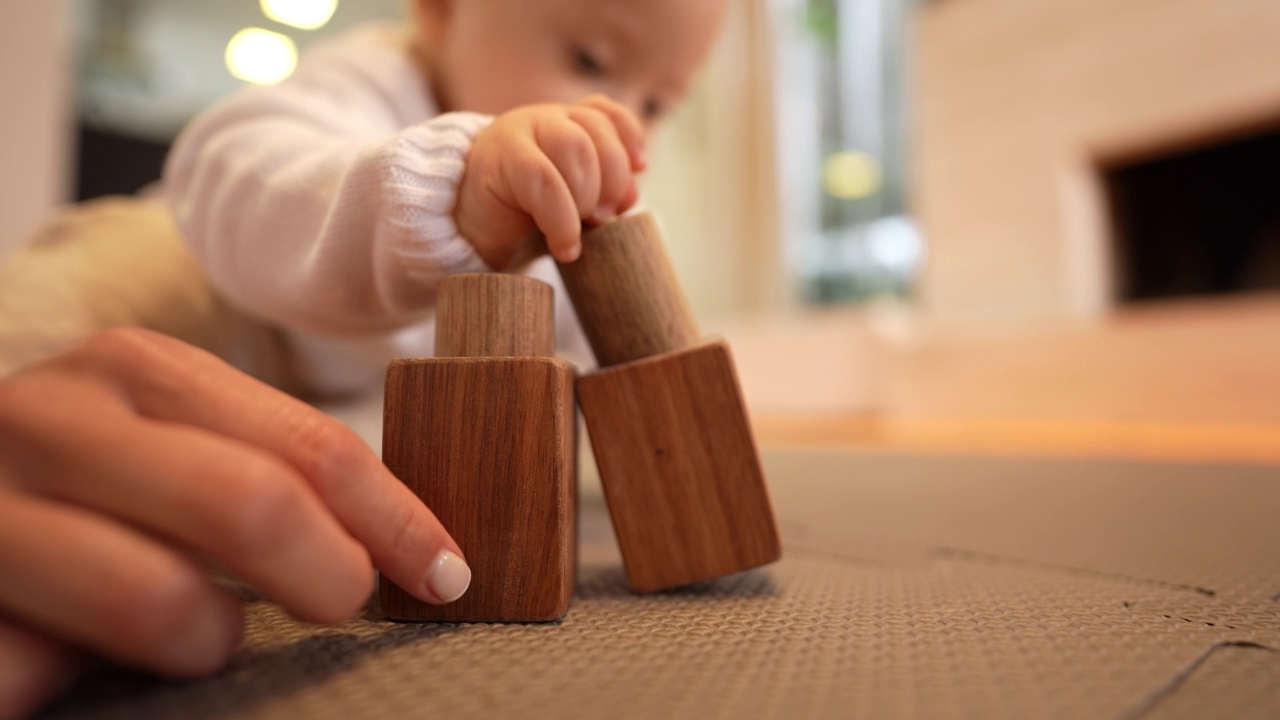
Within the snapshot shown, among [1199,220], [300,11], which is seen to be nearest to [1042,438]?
[1199,220]

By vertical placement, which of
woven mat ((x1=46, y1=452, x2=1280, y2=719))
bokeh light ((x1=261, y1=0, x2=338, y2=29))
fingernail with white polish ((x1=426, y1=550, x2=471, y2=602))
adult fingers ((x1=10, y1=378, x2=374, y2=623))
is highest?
bokeh light ((x1=261, y1=0, x2=338, y2=29))

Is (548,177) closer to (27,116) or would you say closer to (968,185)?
(27,116)

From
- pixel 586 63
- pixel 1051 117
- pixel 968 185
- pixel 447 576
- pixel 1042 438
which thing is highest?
pixel 1051 117

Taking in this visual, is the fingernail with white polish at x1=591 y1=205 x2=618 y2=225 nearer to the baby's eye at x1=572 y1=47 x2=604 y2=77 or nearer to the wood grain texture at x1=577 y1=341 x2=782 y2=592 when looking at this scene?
the wood grain texture at x1=577 y1=341 x2=782 y2=592

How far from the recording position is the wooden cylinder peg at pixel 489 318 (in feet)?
0.93

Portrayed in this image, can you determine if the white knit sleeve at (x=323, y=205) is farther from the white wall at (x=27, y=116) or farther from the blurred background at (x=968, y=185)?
the white wall at (x=27, y=116)

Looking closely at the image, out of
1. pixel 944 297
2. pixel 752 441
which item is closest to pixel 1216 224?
pixel 944 297

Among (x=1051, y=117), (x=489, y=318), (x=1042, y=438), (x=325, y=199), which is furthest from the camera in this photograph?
(x=1051, y=117)

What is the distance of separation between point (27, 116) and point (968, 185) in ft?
6.72

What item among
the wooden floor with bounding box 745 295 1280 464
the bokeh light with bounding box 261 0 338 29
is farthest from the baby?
the bokeh light with bounding box 261 0 338 29

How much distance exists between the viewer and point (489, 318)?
0.94 feet

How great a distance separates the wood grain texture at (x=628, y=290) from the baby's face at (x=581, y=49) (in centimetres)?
20

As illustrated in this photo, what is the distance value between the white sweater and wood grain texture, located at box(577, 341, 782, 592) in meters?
0.10

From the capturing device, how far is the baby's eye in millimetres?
483
